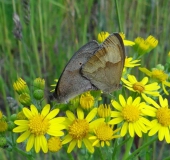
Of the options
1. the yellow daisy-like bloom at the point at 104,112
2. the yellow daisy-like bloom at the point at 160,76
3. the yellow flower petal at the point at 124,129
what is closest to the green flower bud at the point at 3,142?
the yellow daisy-like bloom at the point at 104,112

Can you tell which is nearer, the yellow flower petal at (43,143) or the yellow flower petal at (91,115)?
the yellow flower petal at (43,143)

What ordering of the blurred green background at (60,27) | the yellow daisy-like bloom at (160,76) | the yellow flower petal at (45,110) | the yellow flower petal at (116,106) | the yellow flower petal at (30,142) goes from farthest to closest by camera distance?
1. the blurred green background at (60,27)
2. the yellow daisy-like bloom at (160,76)
3. the yellow flower petal at (116,106)
4. the yellow flower petal at (45,110)
5. the yellow flower petal at (30,142)

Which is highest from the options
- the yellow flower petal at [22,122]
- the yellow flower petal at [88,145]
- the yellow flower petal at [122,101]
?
the yellow flower petal at [122,101]

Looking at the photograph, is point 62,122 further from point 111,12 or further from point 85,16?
point 111,12

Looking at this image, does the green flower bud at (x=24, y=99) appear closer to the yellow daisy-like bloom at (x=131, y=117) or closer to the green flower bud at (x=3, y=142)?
the green flower bud at (x=3, y=142)

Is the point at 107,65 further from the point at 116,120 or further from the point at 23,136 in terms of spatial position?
the point at 23,136

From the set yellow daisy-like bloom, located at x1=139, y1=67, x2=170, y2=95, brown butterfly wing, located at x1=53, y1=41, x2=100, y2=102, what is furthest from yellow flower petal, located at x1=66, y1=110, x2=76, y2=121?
yellow daisy-like bloom, located at x1=139, y1=67, x2=170, y2=95

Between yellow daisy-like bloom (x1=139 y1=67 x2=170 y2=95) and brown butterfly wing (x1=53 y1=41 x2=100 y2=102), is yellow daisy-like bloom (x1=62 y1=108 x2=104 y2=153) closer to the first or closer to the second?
brown butterfly wing (x1=53 y1=41 x2=100 y2=102)
